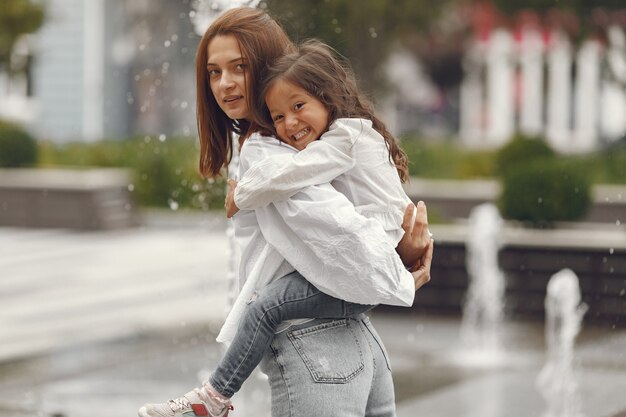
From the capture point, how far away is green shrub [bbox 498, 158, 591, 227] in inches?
398

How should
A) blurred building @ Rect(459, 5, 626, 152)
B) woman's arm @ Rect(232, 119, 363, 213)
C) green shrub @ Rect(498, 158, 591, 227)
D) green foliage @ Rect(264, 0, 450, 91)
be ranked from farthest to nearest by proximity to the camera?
blurred building @ Rect(459, 5, 626, 152) < green foliage @ Rect(264, 0, 450, 91) < green shrub @ Rect(498, 158, 591, 227) < woman's arm @ Rect(232, 119, 363, 213)

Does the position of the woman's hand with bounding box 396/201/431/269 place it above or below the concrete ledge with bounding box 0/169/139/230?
above

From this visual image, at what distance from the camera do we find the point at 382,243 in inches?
104

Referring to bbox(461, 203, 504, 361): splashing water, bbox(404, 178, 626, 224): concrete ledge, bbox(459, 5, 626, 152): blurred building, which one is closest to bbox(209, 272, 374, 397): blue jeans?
bbox(461, 203, 504, 361): splashing water

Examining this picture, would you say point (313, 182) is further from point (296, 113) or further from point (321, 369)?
point (321, 369)

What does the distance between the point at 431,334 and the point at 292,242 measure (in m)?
6.33

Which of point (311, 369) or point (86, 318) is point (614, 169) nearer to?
point (86, 318)

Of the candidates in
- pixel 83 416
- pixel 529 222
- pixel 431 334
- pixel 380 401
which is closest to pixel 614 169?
pixel 529 222

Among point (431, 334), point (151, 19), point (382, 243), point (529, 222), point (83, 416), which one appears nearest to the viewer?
point (382, 243)

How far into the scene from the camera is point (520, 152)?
44.8ft

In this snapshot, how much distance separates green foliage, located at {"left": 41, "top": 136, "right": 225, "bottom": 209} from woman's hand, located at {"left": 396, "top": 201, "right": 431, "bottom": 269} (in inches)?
499

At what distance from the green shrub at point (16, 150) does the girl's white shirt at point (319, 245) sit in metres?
15.3

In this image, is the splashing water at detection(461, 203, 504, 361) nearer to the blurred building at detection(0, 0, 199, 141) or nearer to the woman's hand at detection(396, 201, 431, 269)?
the woman's hand at detection(396, 201, 431, 269)

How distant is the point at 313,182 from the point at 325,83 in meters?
0.23
